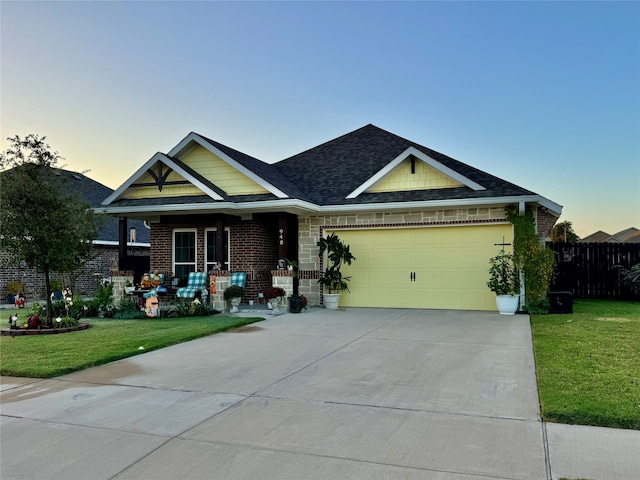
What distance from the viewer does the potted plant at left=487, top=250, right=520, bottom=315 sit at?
1257 cm

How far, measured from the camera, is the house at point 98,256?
61.8 feet

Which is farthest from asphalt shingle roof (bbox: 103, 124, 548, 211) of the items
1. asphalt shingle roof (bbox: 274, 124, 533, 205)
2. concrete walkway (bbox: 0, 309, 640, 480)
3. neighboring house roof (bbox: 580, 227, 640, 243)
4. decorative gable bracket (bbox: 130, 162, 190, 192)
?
neighboring house roof (bbox: 580, 227, 640, 243)

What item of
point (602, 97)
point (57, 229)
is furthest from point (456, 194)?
point (57, 229)

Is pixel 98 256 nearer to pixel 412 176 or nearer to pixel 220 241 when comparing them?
pixel 220 241

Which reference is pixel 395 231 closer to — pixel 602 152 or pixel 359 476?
pixel 602 152

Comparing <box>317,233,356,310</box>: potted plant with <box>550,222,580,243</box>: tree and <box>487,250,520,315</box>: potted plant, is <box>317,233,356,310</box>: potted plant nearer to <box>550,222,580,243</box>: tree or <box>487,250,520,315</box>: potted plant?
<box>487,250,520,315</box>: potted plant

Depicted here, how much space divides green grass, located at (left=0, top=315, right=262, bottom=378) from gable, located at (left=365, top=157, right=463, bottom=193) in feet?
18.4

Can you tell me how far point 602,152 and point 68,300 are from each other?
17.9m

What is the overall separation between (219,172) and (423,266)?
21.8 ft

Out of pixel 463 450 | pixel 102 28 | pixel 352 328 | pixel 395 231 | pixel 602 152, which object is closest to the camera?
pixel 463 450

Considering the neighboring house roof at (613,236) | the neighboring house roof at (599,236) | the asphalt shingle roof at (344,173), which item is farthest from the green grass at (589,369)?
the neighboring house roof at (599,236)

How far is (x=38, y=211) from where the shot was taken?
34.7 ft

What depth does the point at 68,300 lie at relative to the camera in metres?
12.2

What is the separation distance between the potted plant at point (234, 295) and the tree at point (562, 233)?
28315 mm
